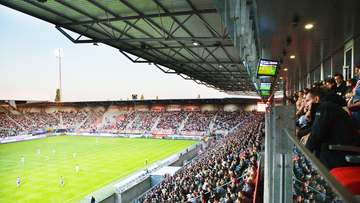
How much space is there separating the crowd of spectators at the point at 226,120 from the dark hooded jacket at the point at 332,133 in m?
→ 38.5

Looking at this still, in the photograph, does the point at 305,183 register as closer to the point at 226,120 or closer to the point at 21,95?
the point at 226,120

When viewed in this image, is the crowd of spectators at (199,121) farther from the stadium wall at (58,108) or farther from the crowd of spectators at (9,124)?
the crowd of spectators at (9,124)

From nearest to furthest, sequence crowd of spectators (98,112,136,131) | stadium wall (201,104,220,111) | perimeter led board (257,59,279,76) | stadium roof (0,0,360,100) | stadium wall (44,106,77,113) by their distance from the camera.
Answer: stadium roof (0,0,360,100)
perimeter led board (257,59,279,76)
stadium wall (201,104,220,111)
crowd of spectators (98,112,136,131)
stadium wall (44,106,77,113)

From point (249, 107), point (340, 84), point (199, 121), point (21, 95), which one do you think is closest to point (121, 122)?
point (199, 121)

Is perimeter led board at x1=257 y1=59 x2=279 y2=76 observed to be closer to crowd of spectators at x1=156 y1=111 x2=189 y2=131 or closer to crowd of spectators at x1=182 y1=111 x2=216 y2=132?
crowd of spectators at x1=182 y1=111 x2=216 y2=132

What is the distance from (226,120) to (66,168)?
1162 inches

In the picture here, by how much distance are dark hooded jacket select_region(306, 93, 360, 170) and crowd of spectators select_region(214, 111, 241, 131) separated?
38519 mm

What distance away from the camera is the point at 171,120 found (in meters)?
48.2

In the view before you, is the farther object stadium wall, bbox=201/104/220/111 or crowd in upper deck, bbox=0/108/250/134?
stadium wall, bbox=201/104/220/111

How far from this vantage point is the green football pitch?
1661 cm

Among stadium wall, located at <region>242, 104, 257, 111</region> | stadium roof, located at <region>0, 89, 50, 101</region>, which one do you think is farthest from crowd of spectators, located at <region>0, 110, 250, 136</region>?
stadium roof, located at <region>0, 89, 50, 101</region>

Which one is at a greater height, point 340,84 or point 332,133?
point 340,84

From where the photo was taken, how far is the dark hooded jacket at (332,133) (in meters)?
2.21

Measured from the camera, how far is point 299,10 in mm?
5891
